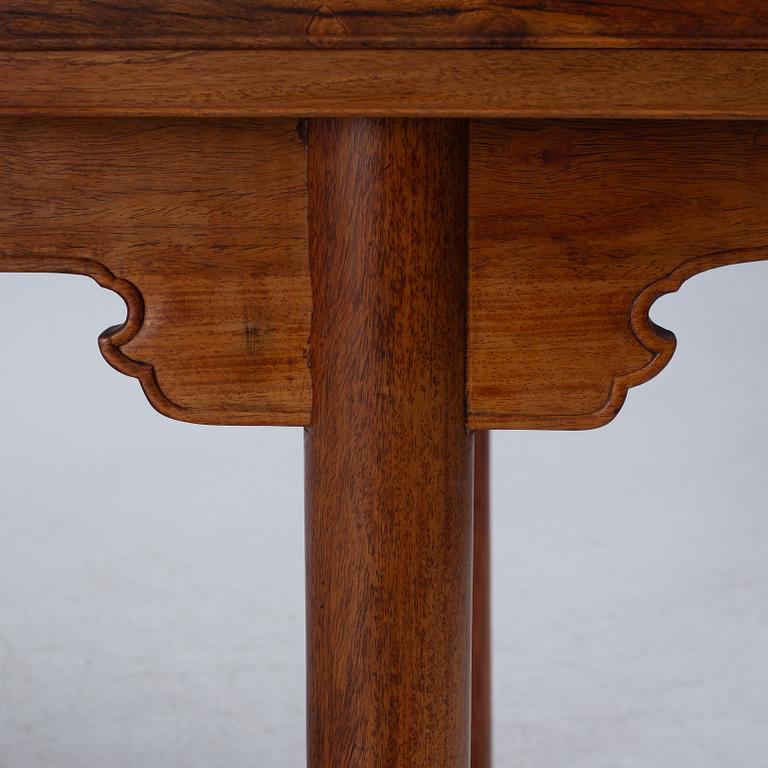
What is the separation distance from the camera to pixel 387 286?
1.58 feet

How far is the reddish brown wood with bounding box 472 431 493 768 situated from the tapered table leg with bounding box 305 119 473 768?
1.22 feet

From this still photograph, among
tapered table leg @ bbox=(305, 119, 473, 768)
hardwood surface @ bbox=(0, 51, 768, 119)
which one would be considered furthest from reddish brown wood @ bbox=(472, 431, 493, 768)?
hardwood surface @ bbox=(0, 51, 768, 119)

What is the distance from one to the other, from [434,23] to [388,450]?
0.16m

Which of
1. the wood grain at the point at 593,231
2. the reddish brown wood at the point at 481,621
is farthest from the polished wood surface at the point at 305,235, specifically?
the reddish brown wood at the point at 481,621

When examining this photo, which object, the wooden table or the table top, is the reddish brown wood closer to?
the wooden table

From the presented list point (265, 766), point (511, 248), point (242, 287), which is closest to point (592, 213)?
point (511, 248)

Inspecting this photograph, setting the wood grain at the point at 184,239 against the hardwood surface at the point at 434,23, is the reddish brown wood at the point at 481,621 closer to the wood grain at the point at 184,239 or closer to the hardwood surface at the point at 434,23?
the wood grain at the point at 184,239

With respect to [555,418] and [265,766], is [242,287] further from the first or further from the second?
[265,766]

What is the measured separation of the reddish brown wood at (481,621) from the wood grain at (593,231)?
0.40m

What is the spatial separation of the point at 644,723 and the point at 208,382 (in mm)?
720

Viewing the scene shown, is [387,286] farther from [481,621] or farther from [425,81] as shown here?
[481,621]

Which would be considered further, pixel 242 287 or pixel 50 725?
pixel 50 725

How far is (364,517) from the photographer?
50 cm

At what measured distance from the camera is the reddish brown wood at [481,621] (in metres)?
0.91
